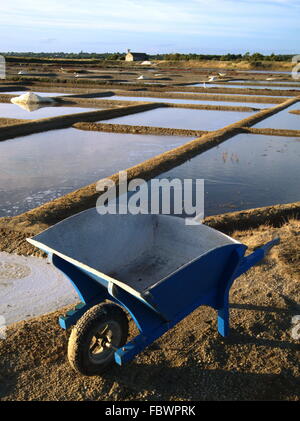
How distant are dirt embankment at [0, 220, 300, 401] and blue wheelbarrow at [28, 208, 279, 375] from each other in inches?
8.8

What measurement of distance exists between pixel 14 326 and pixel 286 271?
11.9ft

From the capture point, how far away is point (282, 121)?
20094mm

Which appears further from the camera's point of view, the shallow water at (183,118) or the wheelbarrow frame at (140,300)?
the shallow water at (183,118)

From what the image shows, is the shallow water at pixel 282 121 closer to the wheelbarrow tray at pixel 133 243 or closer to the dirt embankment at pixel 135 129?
the dirt embankment at pixel 135 129

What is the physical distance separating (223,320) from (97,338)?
1.32m

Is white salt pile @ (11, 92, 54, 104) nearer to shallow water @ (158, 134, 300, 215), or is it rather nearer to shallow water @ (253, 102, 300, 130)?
shallow water @ (253, 102, 300, 130)

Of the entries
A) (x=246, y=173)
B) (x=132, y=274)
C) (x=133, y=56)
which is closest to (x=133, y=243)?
(x=132, y=274)

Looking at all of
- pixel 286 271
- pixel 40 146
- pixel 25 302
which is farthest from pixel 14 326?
pixel 40 146

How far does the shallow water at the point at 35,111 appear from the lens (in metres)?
20.4

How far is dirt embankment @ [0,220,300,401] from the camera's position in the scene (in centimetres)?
345

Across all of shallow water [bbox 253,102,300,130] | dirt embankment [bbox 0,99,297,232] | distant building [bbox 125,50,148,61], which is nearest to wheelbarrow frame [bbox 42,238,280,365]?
dirt embankment [bbox 0,99,297,232]

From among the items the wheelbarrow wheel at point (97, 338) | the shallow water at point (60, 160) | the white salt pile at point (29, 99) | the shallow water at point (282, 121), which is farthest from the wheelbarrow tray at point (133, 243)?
the white salt pile at point (29, 99)

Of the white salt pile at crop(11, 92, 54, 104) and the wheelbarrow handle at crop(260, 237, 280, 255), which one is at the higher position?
the white salt pile at crop(11, 92, 54, 104)

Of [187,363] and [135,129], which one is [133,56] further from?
[187,363]
